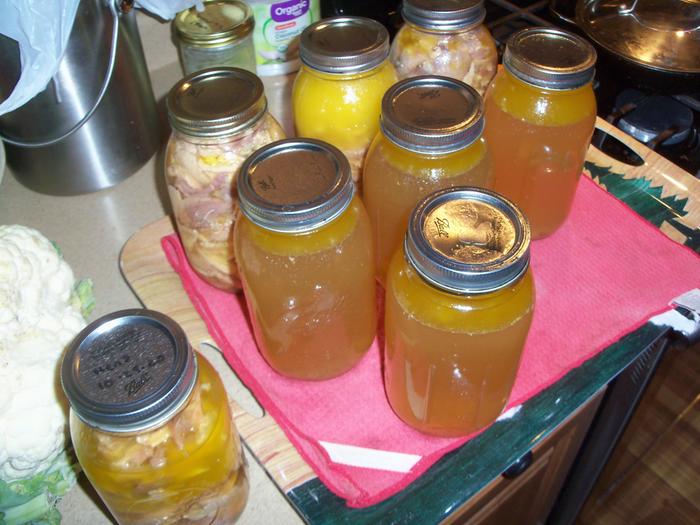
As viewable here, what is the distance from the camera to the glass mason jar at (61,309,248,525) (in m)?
0.45

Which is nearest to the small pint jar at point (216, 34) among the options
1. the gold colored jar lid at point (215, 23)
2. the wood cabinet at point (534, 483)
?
the gold colored jar lid at point (215, 23)

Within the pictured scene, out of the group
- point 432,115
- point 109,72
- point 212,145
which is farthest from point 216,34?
point 432,115

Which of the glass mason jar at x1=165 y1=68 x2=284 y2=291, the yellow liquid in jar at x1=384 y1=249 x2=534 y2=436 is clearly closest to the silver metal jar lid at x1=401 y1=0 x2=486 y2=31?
the glass mason jar at x1=165 y1=68 x2=284 y2=291

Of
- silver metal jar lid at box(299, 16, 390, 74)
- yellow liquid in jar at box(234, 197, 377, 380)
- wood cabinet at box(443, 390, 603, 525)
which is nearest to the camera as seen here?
yellow liquid in jar at box(234, 197, 377, 380)

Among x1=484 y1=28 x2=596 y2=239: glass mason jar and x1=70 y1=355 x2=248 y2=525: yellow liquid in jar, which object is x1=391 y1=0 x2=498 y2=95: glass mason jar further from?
x1=70 y1=355 x2=248 y2=525: yellow liquid in jar

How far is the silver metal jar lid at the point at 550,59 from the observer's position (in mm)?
670

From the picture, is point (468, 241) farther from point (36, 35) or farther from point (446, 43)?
point (36, 35)

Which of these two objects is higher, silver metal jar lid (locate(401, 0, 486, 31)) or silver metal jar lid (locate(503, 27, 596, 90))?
silver metal jar lid (locate(401, 0, 486, 31))

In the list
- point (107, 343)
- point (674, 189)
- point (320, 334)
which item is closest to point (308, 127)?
point (320, 334)

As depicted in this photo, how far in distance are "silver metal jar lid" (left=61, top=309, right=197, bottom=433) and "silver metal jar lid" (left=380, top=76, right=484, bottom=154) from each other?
283 millimetres

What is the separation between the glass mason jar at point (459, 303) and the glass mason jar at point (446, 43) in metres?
0.29

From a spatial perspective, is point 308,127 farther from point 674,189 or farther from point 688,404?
point 688,404

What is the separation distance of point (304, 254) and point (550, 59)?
362 millimetres

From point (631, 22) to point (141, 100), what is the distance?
0.80 m
